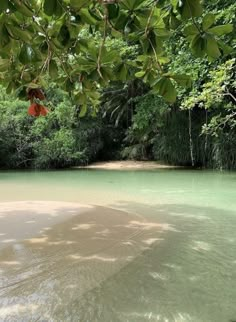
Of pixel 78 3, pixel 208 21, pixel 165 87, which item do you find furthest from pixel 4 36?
pixel 208 21

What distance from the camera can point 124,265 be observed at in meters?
3.34

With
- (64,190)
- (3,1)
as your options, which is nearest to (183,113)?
(64,190)

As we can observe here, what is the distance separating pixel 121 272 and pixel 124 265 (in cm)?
18

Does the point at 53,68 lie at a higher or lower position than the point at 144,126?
lower

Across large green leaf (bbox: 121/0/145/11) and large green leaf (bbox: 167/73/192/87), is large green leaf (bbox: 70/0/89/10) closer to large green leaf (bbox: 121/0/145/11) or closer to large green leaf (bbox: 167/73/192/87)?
large green leaf (bbox: 121/0/145/11)

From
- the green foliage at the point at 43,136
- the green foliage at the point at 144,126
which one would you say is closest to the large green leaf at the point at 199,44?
the green foliage at the point at 144,126

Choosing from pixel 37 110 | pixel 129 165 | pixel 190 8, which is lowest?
pixel 129 165

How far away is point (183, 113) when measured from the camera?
14320 mm

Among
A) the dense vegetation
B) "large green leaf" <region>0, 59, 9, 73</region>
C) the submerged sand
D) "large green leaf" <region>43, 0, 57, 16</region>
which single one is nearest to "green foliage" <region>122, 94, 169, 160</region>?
the dense vegetation

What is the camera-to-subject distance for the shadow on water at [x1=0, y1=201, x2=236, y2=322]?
2.46 metres

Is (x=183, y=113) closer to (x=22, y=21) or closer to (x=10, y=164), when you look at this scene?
(x=10, y=164)

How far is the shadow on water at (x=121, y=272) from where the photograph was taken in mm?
2457

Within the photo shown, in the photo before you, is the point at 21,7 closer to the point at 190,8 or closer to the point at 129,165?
the point at 190,8

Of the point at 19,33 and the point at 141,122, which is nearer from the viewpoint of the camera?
the point at 19,33
